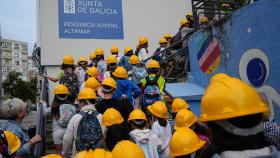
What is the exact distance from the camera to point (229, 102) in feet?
6.49

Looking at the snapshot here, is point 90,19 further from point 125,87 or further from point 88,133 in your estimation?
point 88,133

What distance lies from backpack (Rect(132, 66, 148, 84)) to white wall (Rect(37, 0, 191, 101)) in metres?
6.13

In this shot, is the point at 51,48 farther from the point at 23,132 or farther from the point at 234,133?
the point at 234,133

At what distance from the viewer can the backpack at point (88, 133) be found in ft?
13.6

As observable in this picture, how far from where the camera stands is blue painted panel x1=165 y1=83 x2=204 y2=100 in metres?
8.20

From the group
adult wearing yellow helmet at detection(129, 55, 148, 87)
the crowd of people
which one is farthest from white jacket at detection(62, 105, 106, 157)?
adult wearing yellow helmet at detection(129, 55, 148, 87)

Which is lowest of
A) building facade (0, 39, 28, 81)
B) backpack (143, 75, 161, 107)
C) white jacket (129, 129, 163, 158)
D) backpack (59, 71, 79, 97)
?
white jacket (129, 129, 163, 158)

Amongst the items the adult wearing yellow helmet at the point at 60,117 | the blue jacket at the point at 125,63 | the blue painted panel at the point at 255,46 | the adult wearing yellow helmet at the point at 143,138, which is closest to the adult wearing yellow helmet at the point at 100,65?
the blue jacket at the point at 125,63

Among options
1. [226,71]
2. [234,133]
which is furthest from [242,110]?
[226,71]

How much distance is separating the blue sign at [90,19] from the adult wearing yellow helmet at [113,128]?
33.5 ft

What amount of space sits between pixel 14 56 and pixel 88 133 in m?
117

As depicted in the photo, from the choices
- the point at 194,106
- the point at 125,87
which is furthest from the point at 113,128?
the point at 194,106

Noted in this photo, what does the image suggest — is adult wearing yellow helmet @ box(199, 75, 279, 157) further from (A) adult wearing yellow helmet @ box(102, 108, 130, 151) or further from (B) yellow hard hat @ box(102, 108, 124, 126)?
(B) yellow hard hat @ box(102, 108, 124, 126)

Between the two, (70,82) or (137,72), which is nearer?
(70,82)
